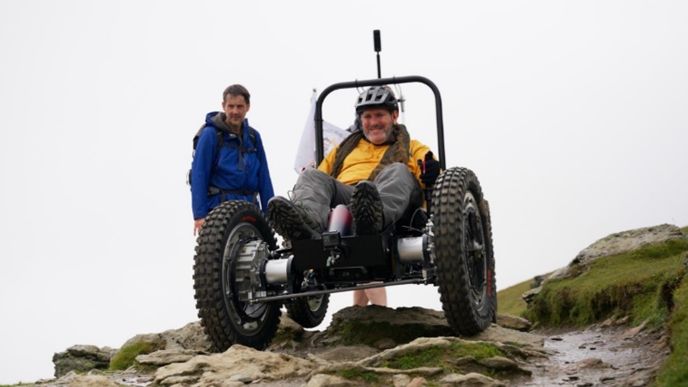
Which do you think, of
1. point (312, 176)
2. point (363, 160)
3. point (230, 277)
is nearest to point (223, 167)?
point (363, 160)

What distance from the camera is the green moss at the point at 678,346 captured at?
5.94m

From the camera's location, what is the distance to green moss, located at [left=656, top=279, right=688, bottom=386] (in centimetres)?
594

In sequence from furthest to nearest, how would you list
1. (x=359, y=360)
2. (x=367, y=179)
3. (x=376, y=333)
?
(x=367, y=179) < (x=376, y=333) < (x=359, y=360)

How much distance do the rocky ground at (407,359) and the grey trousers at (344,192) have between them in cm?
130

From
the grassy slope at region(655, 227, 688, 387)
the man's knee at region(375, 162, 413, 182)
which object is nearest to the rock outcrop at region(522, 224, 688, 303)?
the man's knee at region(375, 162, 413, 182)

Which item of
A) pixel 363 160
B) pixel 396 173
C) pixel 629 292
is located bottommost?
pixel 629 292

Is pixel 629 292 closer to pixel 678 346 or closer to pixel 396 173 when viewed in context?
pixel 396 173

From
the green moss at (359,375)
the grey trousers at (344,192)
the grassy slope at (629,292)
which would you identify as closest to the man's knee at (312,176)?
the grey trousers at (344,192)

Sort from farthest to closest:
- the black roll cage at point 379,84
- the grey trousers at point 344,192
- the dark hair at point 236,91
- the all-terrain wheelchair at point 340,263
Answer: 1. the dark hair at point 236,91
2. the black roll cage at point 379,84
3. the grey trousers at point 344,192
4. the all-terrain wheelchair at point 340,263

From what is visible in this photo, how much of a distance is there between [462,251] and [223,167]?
144 inches

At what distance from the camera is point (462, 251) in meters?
8.61

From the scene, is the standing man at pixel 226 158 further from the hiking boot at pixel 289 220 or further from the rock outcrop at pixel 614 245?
the rock outcrop at pixel 614 245

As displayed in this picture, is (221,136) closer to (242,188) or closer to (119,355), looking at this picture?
(242,188)

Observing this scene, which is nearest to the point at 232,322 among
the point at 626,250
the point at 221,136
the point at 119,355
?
the point at 221,136
